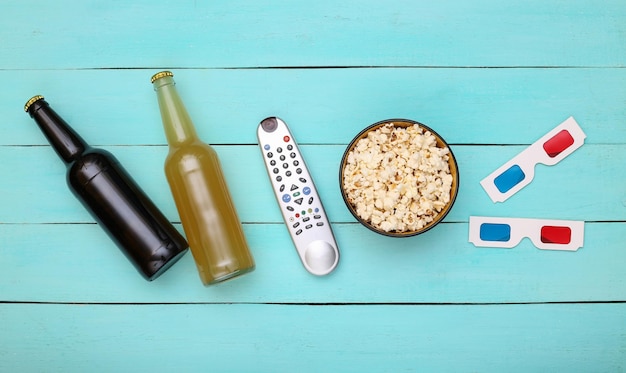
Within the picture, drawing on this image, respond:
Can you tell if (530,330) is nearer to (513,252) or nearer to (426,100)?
(513,252)

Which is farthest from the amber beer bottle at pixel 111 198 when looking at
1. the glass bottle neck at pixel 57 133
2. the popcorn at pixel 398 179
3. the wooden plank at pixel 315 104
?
the popcorn at pixel 398 179

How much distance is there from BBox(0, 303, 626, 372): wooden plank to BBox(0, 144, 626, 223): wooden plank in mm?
169

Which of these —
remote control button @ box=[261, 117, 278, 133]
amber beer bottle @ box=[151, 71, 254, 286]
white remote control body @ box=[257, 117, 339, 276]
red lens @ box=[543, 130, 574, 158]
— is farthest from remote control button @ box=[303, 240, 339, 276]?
red lens @ box=[543, 130, 574, 158]

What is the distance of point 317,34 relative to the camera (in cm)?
96

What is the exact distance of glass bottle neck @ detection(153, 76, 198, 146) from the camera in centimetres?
86

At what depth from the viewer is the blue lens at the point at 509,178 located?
944mm

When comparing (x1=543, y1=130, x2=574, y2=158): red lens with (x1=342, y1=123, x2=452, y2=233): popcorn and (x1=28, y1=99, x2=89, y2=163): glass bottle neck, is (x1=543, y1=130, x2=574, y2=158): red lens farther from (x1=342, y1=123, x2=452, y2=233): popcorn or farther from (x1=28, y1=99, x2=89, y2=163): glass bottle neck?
(x1=28, y1=99, x2=89, y2=163): glass bottle neck

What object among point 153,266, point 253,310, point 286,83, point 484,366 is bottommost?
point 484,366

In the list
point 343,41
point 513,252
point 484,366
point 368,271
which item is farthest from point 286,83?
point 484,366

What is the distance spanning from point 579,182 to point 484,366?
37 cm

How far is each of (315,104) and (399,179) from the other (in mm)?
214

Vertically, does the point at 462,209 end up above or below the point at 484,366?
above

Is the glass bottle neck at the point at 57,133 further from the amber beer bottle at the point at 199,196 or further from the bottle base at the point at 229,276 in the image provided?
the bottle base at the point at 229,276

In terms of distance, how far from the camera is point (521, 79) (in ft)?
3.15
